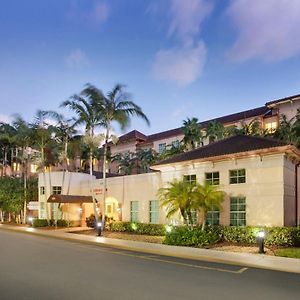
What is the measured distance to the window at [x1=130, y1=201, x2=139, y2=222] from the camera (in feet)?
94.3

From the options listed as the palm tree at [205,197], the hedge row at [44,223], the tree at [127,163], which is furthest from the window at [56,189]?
the palm tree at [205,197]

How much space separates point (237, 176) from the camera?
2173 centimetres

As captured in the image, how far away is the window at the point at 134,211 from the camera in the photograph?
28.7 meters

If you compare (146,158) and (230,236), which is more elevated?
(146,158)

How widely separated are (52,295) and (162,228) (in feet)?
54.9

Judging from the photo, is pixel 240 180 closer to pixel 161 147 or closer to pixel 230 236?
pixel 230 236

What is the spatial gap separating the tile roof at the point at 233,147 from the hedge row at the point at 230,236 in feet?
14.7

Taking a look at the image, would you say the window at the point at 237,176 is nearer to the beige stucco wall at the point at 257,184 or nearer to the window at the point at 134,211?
the beige stucco wall at the point at 257,184

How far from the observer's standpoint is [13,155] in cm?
5197

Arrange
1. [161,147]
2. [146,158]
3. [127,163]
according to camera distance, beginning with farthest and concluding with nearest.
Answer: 1. [127,163]
2. [161,147]
3. [146,158]

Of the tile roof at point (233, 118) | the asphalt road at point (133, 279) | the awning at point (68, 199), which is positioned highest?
the tile roof at point (233, 118)

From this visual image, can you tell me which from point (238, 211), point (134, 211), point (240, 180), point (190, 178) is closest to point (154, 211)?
point (134, 211)

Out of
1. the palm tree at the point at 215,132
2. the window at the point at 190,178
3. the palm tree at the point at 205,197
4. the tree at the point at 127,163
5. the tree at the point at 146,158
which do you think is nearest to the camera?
the palm tree at the point at 205,197

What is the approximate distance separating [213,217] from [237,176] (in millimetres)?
2997
